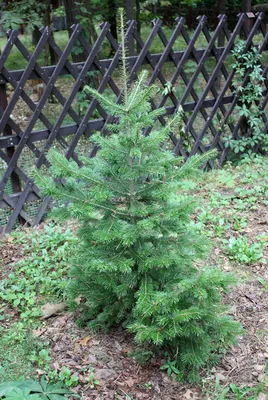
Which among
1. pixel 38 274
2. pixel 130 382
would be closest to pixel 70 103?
pixel 38 274

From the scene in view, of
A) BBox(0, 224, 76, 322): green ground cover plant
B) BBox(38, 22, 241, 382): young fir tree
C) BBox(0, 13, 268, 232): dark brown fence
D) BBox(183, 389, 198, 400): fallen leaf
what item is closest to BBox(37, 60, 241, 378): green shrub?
BBox(38, 22, 241, 382): young fir tree

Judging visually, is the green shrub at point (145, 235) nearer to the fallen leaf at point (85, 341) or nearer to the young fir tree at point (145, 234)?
the young fir tree at point (145, 234)

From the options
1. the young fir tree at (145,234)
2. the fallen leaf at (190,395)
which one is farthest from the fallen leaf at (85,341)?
the fallen leaf at (190,395)

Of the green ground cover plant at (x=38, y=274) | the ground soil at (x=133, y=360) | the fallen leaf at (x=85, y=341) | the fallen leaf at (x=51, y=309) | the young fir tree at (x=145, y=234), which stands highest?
the young fir tree at (x=145, y=234)

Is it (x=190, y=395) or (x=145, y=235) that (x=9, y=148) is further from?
(x=190, y=395)

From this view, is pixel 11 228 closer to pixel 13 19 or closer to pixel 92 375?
pixel 92 375

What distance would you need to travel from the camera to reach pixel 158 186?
2.54 metres

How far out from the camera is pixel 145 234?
2.56 m

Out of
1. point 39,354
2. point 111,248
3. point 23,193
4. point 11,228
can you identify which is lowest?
point 11,228

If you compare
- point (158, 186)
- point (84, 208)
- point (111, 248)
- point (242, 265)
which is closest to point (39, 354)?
point (111, 248)

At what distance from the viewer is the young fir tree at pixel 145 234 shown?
238cm

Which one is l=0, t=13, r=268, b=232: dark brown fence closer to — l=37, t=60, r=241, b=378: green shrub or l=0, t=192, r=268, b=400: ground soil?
l=37, t=60, r=241, b=378: green shrub

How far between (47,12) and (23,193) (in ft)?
20.3

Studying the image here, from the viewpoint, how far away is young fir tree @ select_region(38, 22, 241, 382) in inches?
93.7
